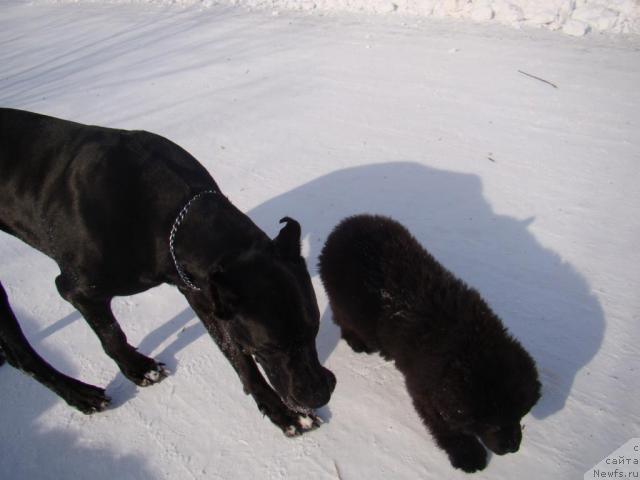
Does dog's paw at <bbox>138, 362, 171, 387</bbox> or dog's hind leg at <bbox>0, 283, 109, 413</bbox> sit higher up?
dog's hind leg at <bbox>0, 283, 109, 413</bbox>

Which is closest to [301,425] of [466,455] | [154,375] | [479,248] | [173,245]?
[466,455]

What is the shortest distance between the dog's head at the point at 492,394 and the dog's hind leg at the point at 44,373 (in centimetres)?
194

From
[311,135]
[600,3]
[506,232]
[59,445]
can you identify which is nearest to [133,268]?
[59,445]

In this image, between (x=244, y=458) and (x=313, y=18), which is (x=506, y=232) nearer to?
(x=244, y=458)

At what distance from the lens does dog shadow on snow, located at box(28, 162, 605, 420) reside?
2621mm

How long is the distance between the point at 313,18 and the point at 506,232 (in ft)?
20.2

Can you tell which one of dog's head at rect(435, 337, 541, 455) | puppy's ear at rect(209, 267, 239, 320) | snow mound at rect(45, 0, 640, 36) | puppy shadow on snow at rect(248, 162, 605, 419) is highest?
puppy's ear at rect(209, 267, 239, 320)

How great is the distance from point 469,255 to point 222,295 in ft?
6.58

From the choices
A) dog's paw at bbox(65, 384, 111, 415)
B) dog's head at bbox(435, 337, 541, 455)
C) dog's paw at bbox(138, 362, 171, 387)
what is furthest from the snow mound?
dog's paw at bbox(65, 384, 111, 415)

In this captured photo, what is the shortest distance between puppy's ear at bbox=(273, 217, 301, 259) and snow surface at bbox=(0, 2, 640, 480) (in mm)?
977

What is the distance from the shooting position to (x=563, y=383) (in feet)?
7.94

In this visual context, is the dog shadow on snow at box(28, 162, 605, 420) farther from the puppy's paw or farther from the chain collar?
the chain collar

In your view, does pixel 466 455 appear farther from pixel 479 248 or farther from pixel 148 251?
pixel 148 251

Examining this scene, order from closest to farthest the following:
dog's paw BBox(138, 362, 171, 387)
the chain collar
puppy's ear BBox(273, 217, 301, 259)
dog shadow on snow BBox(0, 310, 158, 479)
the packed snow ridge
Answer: puppy's ear BBox(273, 217, 301, 259) < the chain collar < dog shadow on snow BBox(0, 310, 158, 479) < dog's paw BBox(138, 362, 171, 387) < the packed snow ridge
